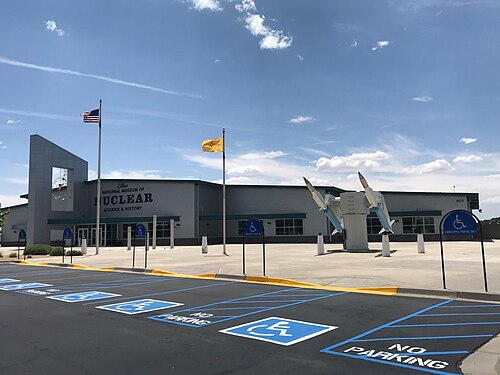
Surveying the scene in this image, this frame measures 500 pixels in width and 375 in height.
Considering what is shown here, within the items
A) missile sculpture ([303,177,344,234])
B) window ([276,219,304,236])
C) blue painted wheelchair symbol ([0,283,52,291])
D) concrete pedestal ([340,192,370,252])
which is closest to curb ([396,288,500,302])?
blue painted wheelchair symbol ([0,283,52,291])

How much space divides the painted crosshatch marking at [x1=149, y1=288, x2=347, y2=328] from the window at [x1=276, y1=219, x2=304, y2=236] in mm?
38359

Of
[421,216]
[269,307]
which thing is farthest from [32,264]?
[421,216]

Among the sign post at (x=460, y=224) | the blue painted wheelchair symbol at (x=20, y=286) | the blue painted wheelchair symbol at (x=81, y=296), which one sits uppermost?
the sign post at (x=460, y=224)

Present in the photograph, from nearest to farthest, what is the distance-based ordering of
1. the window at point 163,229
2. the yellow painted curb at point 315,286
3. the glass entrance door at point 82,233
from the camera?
the yellow painted curb at point 315,286, the window at point 163,229, the glass entrance door at point 82,233

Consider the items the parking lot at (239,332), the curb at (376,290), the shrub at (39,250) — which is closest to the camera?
the parking lot at (239,332)

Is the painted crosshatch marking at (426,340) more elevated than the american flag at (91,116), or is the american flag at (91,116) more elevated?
the american flag at (91,116)

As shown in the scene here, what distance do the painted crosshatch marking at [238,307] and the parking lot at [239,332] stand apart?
0.02m

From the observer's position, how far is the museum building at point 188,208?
4738cm

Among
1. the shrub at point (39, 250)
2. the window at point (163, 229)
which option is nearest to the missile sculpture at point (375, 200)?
the shrub at point (39, 250)

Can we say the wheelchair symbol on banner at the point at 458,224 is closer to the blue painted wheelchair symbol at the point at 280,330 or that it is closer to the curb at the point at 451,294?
the curb at the point at 451,294

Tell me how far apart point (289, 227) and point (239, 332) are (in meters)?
43.3

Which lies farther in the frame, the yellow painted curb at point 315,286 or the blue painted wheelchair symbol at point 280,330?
the yellow painted curb at point 315,286

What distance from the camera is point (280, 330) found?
716 centimetres

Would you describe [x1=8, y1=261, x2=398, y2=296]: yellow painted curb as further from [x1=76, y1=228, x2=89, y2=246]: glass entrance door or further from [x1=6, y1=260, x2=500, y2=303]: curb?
[x1=76, y1=228, x2=89, y2=246]: glass entrance door
